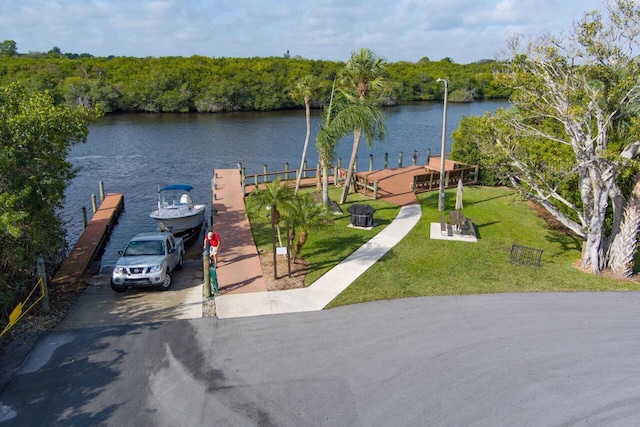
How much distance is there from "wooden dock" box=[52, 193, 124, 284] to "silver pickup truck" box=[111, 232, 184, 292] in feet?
7.99

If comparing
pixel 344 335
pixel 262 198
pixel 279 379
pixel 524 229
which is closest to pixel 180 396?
pixel 279 379

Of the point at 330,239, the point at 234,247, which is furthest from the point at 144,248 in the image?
the point at 330,239

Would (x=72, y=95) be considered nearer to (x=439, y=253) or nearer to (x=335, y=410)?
(x=439, y=253)

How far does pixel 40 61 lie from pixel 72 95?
77.0ft

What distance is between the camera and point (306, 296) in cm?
1550

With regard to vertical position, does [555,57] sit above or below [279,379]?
above

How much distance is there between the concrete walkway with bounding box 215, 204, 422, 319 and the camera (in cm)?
1459

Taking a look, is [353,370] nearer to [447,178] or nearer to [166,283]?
[166,283]

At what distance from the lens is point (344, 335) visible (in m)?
12.9

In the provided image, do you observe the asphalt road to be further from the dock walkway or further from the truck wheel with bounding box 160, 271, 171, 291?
the truck wheel with bounding box 160, 271, 171, 291

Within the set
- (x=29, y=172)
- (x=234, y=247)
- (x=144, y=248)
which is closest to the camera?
(x=29, y=172)

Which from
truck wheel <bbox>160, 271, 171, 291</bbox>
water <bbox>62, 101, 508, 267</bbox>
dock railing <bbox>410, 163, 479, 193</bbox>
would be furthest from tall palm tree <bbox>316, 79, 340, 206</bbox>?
water <bbox>62, 101, 508, 267</bbox>

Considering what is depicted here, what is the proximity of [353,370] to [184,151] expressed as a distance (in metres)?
44.7

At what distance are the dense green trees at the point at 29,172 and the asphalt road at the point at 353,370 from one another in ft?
10.9
